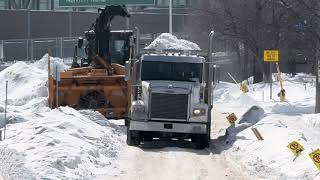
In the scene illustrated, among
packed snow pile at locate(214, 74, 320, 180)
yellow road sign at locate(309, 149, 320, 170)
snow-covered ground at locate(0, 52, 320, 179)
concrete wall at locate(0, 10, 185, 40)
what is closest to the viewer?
yellow road sign at locate(309, 149, 320, 170)

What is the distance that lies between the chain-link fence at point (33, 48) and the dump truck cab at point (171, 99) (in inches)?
1223

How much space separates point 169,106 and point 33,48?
3538cm

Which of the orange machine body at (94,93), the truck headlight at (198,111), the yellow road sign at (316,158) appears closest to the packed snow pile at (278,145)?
the yellow road sign at (316,158)

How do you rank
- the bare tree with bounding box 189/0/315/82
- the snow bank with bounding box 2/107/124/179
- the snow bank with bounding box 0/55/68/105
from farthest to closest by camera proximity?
the bare tree with bounding box 189/0/315/82, the snow bank with bounding box 0/55/68/105, the snow bank with bounding box 2/107/124/179

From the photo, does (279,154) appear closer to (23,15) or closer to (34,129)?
(34,129)

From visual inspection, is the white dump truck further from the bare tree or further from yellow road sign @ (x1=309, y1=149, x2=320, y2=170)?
the bare tree

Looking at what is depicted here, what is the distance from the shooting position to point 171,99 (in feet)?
65.9

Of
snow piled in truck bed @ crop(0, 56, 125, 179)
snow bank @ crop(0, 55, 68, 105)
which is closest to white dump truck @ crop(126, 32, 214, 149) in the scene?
snow piled in truck bed @ crop(0, 56, 125, 179)

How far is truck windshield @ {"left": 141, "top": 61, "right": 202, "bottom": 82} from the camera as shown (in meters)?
21.0

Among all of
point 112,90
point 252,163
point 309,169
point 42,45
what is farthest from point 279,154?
point 42,45

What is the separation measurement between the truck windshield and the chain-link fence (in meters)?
31.0

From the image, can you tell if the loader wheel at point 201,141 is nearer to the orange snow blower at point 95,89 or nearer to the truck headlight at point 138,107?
the truck headlight at point 138,107

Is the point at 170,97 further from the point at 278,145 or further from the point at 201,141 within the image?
the point at 278,145

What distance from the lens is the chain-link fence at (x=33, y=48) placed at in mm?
51875
